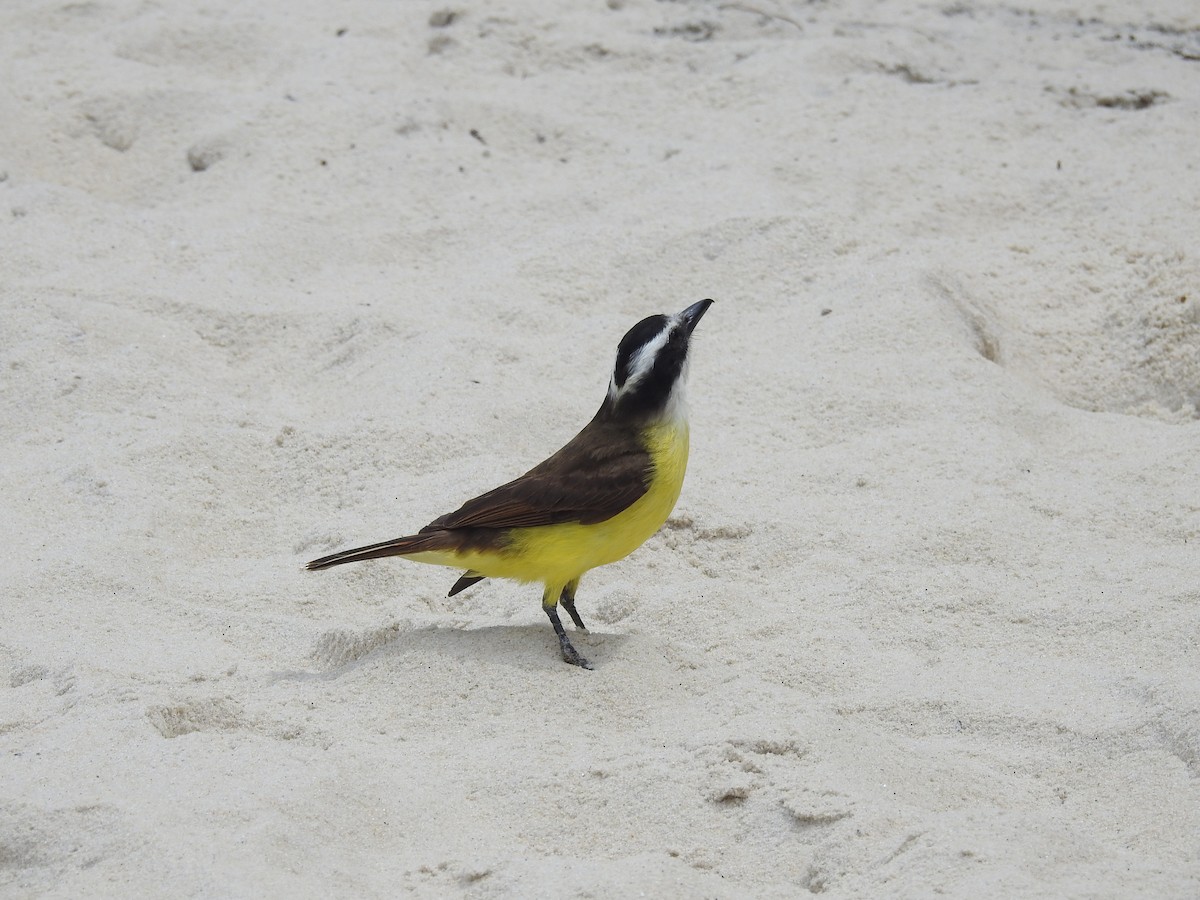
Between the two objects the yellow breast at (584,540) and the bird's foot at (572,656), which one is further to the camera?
the yellow breast at (584,540)

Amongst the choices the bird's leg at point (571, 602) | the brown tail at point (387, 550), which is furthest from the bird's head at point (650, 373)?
the brown tail at point (387, 550)

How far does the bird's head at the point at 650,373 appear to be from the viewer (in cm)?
430

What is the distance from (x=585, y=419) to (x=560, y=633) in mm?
1329

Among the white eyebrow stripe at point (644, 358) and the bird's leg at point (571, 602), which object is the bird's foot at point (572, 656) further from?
the white eyebrow stripe at point (644, 358)

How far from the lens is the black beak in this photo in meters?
4.44

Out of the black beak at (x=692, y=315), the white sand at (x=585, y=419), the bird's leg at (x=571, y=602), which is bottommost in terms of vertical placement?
the bird's leg at (x=571, y=602)

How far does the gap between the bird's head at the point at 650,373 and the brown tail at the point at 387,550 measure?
733 mm

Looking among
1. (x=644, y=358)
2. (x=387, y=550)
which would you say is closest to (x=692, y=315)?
(x=644, y=358)

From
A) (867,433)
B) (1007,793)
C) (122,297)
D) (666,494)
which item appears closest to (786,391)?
(867,433)

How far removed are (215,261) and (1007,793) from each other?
4.14m

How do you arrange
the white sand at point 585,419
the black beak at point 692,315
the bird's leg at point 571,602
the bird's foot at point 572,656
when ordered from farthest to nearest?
the black beak at point 692,315
the bird's leg at point 571,602
the bird's foot at point 572,656
the white sand at point 585,419

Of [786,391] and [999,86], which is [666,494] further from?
[999,86]

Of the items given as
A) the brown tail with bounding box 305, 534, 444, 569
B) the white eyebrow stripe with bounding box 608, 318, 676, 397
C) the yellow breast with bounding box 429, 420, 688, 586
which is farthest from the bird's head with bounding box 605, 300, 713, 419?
the brown tail with bounding box 305, 534, 444, 569

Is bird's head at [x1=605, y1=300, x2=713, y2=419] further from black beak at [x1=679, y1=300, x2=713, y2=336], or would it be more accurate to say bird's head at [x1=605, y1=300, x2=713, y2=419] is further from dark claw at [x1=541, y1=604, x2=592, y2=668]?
dark claw at [x1=541, y1=604, x2=592, y2=668]
